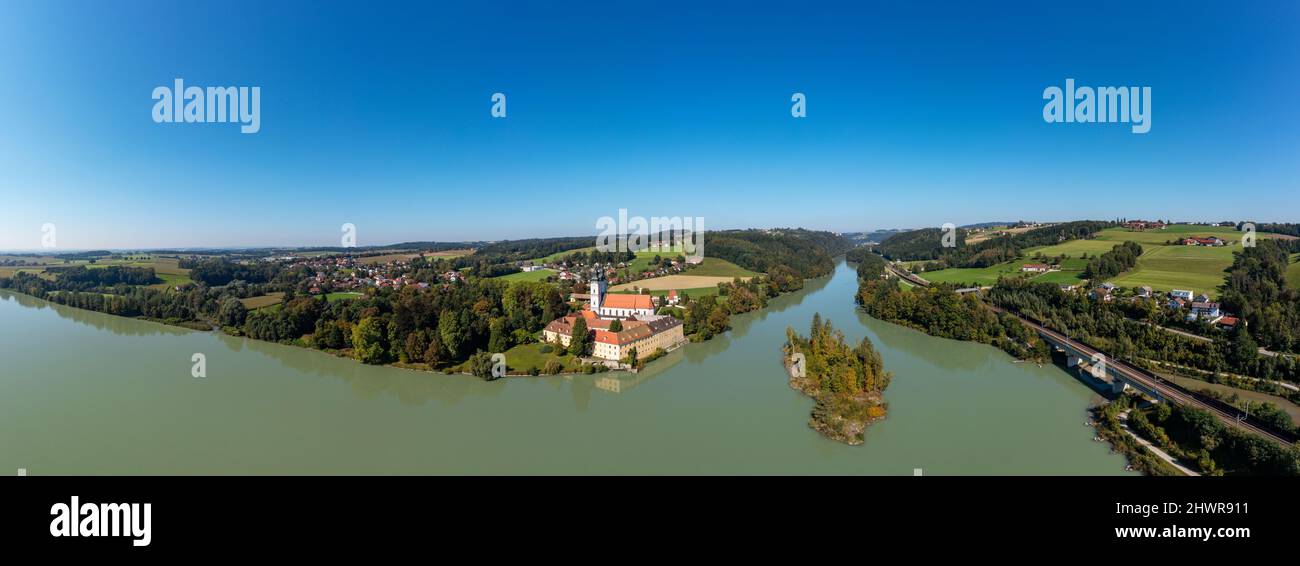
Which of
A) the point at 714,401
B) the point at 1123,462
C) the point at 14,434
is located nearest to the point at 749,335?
the point at 714,401

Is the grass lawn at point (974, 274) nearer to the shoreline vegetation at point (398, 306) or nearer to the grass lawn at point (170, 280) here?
the shoreline vegetation at point (398, 306)

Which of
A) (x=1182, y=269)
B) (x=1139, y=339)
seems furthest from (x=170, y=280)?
(x=1182, y=269)

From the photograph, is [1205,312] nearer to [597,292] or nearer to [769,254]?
[597,292]

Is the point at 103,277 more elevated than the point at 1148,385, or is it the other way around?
the point at 103,277

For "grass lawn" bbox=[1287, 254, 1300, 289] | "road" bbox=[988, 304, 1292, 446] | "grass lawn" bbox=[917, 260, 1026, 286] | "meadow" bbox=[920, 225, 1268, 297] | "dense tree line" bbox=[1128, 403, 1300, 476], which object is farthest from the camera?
"grass lawn" bbox=[917, 260, 1026, 286]

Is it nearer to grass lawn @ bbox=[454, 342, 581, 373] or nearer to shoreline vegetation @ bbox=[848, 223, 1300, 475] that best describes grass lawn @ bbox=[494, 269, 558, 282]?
grass lawn @ bbox=[454, 342, 581, 373]

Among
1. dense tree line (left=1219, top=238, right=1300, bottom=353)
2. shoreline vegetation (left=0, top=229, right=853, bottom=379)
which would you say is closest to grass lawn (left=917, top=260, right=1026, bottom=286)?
shoreline vegetation (left=0, top=229, right=853, bottom=379)
